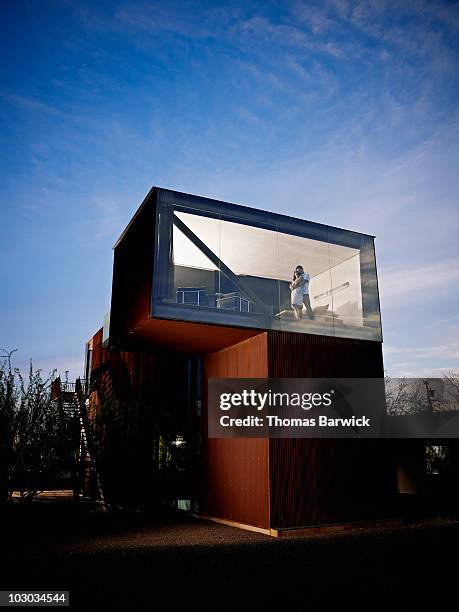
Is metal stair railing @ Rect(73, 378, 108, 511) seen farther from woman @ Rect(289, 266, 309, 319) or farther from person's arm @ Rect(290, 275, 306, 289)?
person's arm @ Rect(290, 275, 306, 289)

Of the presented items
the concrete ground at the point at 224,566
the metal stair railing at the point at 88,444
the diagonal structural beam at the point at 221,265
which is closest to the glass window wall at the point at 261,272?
the diagonal structural beam at the point at 221,265

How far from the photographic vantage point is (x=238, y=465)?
9.48m

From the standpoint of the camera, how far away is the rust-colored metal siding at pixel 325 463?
858 cm

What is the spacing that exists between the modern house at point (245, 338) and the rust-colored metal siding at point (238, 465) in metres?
0.04

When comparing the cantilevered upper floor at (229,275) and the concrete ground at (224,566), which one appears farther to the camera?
the cantilevered upper floor at (229,275)

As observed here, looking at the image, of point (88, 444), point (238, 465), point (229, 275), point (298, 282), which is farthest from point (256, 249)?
point (88, 444)

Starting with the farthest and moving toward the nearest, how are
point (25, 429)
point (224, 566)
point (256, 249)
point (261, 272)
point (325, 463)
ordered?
1. point (256, 249)
2. point (261, 272)
3. point (25, 429)
4. point (325, 463)
5. point (224, 566)

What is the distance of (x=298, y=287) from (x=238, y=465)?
159 inches

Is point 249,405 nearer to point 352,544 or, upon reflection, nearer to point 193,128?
point 352,544

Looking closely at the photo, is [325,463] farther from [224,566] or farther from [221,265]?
[221,265]

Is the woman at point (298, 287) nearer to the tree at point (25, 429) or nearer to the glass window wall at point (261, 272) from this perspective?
the glass window wall at point (261, 272)

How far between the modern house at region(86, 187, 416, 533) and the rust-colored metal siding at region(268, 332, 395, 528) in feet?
0.08

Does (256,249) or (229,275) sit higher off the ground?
(256,249)

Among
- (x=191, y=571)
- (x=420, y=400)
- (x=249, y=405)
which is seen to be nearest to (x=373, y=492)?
(x=249, y=405)
